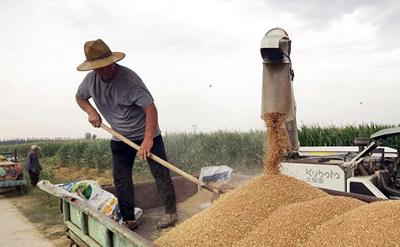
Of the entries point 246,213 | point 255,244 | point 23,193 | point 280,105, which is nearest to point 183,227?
point 246,213

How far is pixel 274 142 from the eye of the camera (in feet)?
9.78

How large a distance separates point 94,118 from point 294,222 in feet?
8.49

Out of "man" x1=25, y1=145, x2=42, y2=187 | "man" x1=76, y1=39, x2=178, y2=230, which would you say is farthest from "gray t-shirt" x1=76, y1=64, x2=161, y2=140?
"man" x1=25, y1=145, x2=42, y2=187

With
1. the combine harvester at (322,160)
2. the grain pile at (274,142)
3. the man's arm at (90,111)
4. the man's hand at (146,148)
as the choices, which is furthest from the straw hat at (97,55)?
the grain pile at (274,142)

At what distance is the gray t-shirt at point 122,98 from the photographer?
3637mm

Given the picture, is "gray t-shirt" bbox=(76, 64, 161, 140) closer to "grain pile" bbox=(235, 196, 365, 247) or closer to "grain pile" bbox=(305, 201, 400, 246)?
"grain pile" bbox=(235, 196, 365, 247)

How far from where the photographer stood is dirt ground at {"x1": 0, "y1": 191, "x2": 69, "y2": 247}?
18.7ft

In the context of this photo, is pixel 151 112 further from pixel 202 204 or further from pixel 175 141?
pixel 175 141

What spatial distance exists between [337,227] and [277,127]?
1.24 metres

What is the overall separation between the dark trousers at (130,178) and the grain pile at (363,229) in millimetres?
→ 1933

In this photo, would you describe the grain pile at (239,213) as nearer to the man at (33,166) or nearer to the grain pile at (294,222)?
the grain pile at (294,222)

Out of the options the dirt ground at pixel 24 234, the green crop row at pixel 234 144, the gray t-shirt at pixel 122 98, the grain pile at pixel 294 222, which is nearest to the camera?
the grain pile at pixel 294 222

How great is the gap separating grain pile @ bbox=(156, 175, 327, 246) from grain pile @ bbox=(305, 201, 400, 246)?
402mm

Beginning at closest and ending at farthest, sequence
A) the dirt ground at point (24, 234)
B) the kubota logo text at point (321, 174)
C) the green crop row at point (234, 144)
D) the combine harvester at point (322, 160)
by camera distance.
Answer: the combine harvester at point (322, 160)
the kubota logo text at point (321, 174)
the dirt ground at point (24, 234)
the green crop row at point (234, 144)
